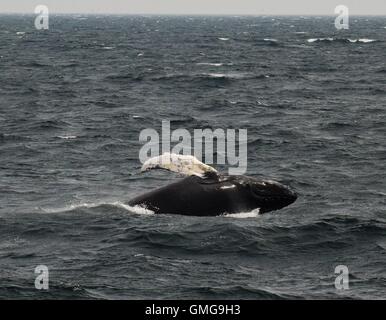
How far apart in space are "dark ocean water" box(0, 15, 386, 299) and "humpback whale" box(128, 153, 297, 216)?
0.54 meters

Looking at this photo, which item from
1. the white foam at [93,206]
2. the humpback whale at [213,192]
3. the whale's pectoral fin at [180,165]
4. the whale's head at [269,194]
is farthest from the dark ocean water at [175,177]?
the whale's pectoral fin at [180,165]

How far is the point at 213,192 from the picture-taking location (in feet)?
75.1

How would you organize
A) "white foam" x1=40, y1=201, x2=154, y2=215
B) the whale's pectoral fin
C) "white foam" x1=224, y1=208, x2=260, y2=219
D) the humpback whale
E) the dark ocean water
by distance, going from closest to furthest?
the dark ocean water, the humpback whale, the whale's pectoral fin, "white foam" x1=224, y1=208, x2=260, y2=219, "white foam" x1=40, y1=201, x2=154, y2=215

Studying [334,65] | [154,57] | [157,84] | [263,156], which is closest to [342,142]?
[263,156]

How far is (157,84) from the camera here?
7206 cm

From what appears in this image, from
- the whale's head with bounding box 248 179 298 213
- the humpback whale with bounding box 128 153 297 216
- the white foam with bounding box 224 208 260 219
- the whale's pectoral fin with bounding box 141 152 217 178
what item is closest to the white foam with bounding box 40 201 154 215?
the humpback whale with bounding box 128 153 297 216

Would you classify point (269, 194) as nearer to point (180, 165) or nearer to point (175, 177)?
point (180, 165)

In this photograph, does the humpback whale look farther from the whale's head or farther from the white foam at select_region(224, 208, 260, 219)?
the white foam at select_region(224, 208, 260, 219)

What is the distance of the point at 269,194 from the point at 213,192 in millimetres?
1592

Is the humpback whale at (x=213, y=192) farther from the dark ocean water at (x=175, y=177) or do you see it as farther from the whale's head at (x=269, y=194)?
the dark ocean water at (x=175, y=177)

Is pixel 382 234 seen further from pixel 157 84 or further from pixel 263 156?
pixel 157 84

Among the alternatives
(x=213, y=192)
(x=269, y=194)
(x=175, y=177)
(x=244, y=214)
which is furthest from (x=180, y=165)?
(x=175, y=177)

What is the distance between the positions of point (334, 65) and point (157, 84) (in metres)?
29.5

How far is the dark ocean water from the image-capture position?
64.2 ft
